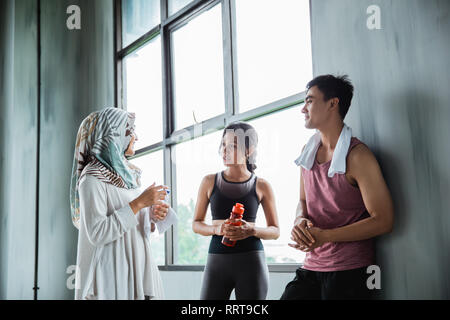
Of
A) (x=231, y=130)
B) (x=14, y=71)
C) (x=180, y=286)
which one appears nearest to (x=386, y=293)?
(x=231, y=130)

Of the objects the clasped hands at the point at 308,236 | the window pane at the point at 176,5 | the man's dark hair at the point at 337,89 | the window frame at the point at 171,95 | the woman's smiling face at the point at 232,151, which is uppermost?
the window pane at the point at 176,5

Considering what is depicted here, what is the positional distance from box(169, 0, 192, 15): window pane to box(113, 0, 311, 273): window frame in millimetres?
49

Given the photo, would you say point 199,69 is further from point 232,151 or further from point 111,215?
point 111,215

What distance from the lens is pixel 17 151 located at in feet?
12.2

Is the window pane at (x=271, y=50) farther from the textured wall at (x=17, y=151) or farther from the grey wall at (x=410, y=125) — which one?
the textured wall at (x=17, y=151)

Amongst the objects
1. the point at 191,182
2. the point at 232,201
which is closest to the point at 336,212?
the point at 232,201

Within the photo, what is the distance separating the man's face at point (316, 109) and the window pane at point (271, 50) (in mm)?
705

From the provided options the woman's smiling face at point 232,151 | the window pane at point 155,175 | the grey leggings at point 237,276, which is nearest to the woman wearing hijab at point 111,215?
the grey leggings at point 237,276

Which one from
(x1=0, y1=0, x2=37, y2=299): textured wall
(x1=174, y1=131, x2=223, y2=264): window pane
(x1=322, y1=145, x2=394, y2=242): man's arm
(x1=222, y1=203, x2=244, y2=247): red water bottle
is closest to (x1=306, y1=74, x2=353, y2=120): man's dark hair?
(x1=322, y1=145, x2=394, y2=242): man's arm

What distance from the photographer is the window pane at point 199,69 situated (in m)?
3.02

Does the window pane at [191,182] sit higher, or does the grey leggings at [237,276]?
the window pane at [191,182]

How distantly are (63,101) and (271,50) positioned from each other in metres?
2.02

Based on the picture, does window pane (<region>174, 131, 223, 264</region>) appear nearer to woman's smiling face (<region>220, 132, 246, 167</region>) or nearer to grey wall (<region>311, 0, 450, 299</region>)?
woman's smiling face (<region>220, 132, 246, 167</region>)

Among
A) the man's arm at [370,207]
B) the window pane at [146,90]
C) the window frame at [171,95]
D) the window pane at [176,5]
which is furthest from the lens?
the window pane at [146,90]
